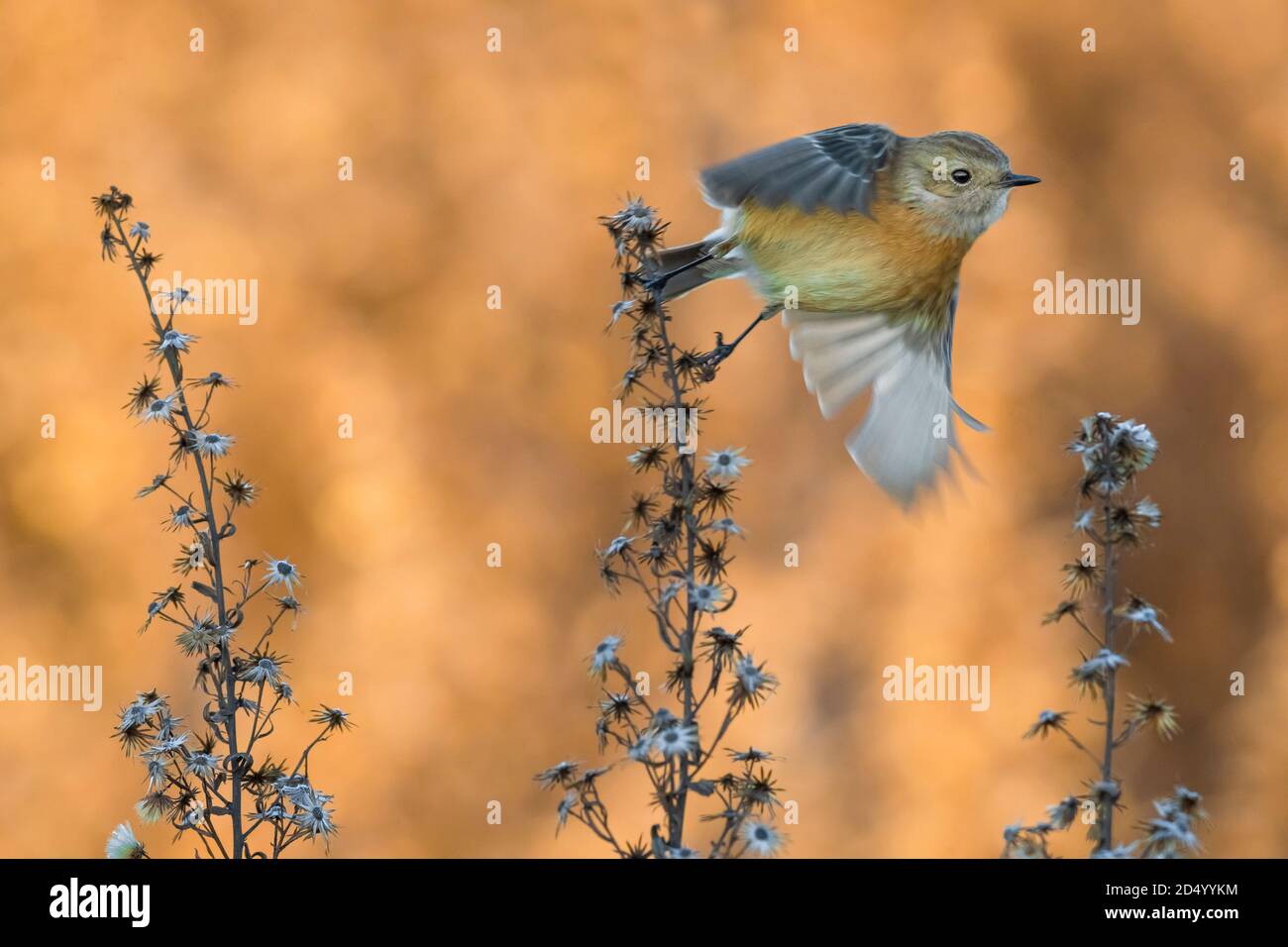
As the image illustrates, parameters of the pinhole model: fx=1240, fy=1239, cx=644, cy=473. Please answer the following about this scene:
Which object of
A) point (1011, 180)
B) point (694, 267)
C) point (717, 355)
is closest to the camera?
point (717, 355)

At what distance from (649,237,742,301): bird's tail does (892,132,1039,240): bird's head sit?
12.4 inches

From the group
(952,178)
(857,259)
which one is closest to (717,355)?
(857,259)

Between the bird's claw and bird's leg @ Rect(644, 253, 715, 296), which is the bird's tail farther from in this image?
the bird's claw

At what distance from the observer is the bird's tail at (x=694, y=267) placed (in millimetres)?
2092

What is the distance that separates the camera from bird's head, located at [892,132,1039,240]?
6.29 feet

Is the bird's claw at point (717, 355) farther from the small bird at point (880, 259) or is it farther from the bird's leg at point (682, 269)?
the small bird at point (880, 259)

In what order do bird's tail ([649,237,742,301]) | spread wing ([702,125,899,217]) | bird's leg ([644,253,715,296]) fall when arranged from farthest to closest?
bird's tail ([649,237,742,301]) < spread wing ([702,125,899,217]) < bird's leg ([644,253,715,296])

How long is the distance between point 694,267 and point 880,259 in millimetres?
313

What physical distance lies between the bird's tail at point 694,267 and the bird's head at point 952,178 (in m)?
0.31

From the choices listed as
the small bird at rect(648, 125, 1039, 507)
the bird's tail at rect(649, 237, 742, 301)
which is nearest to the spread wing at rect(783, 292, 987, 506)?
the small bird at rect(648, 125, 1039, 507)

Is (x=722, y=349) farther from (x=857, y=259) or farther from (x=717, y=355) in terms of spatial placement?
(x=857, y=259)

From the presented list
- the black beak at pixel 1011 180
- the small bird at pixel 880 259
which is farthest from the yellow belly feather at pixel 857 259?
the black beak at pixel 1011 180

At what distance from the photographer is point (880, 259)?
197 cm

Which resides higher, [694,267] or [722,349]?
[694,267]
